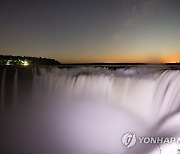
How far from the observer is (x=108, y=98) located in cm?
487

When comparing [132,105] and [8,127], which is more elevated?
[132,105]

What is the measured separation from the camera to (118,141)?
479 cm

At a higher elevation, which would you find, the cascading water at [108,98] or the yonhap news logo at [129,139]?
the cascading water at [108,98]

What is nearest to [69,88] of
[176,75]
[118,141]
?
[118,141]

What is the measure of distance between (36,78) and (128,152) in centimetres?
182

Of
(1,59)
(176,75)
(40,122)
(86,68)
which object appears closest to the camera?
(176,75)

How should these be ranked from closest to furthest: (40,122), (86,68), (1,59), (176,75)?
(176,75) < (86,68) < (40,122) < (1,59)

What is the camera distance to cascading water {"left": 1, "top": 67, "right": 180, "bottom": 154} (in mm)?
4668

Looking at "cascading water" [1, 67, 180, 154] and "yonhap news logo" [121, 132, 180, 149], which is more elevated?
"cascading water" [1, 67, 180, 154]

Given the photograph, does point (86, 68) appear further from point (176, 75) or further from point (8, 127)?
point (8, 127)

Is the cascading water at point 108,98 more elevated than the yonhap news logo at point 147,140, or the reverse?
the cascading water at point 108,98

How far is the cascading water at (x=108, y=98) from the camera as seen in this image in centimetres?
467

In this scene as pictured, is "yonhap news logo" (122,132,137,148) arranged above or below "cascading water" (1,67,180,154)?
below

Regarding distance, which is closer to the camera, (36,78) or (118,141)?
(118,141)
